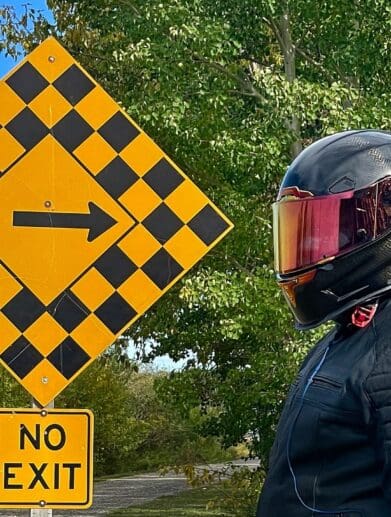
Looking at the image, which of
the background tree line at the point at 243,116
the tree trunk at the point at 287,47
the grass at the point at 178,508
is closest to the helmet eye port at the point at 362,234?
the background tree line at the point at 243,116

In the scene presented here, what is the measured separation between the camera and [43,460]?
4.33m

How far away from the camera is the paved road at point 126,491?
22.0 metres

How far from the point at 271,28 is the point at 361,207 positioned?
1454 centimetres

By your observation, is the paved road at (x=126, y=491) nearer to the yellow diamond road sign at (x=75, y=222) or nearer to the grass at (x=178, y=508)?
the grass at (x=178, y=508)

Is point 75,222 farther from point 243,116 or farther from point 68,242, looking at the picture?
point 243,116

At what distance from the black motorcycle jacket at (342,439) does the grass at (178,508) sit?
16.9 metres

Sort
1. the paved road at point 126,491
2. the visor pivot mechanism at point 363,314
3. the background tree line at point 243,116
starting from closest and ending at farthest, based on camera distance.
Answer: the visor pivot mechanism at point 363,314
the background tree line at point 243,116
the paved road at point 126,491

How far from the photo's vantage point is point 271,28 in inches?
649

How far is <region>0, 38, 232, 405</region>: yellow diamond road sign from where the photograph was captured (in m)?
4.43

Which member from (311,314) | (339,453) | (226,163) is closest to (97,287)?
(311,314)

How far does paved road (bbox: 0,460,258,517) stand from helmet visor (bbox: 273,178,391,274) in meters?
18.1

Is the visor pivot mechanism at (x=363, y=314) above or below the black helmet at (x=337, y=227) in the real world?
below

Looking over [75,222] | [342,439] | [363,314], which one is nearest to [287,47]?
[75,222]

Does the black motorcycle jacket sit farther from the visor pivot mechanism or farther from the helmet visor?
the helmet visor
